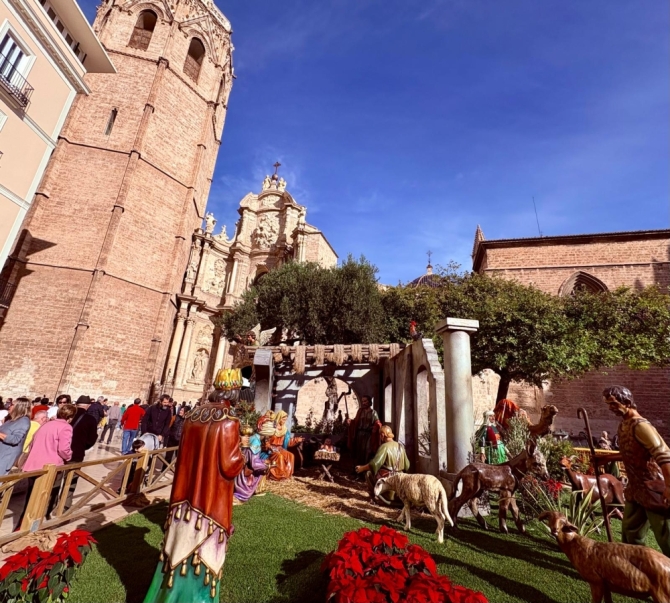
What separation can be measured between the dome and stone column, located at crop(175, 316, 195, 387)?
15.8m

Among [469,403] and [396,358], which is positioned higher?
[396,358]

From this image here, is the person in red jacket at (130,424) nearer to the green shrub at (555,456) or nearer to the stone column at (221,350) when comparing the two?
the green shrub at (555,456)

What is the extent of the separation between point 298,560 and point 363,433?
6582 mm

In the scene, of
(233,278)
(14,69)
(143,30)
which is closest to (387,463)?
(14,69)

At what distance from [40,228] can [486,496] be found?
2486 cm

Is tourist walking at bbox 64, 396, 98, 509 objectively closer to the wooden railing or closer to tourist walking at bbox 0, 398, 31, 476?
the wooden railing

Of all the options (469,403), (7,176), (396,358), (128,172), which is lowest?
(469,403)

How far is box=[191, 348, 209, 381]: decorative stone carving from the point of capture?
82.3ft

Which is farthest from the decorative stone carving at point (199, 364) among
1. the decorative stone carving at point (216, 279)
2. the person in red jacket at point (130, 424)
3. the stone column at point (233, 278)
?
the person in red jacket at point (130, 424)

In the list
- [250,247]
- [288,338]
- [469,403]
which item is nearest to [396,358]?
[469,403]

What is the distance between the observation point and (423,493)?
5.24 metres

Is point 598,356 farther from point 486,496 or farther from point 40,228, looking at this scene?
point 40,228

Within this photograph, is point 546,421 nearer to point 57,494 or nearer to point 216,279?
point 57,494

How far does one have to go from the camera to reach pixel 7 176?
12422 millimetres
